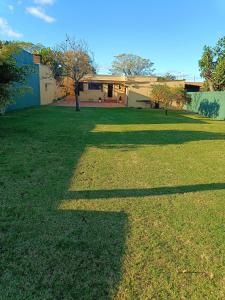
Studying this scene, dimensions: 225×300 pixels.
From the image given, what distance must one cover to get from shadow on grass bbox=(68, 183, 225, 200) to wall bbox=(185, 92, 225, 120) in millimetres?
17928

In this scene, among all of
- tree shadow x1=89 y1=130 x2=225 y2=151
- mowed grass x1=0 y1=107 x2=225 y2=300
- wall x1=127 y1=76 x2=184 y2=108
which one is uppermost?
wall x1=127 y1=76 x2=184 y2=108

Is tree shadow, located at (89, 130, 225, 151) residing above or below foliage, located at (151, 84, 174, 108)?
below

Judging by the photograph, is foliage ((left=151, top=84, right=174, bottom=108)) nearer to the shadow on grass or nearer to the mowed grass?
the mowed grass

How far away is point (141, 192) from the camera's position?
17.0ft

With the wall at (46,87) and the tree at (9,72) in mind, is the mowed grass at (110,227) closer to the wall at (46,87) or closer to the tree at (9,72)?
the tree at (9,72)

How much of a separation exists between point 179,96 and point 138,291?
27669mm

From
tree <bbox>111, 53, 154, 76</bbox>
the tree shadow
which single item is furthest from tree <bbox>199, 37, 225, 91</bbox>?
tree <bbox>111, 53, 154, 76</bbox>

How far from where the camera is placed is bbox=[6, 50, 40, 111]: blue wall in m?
22.1

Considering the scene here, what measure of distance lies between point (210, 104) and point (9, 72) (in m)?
18.5

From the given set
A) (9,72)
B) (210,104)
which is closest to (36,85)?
(210,104)

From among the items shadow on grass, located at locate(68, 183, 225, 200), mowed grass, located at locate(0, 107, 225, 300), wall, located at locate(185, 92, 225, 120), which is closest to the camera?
mowed grass, located at locate(0, 107, 225, 300)

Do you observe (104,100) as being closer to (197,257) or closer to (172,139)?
(172,139)

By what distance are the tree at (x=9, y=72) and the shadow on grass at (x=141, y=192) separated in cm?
598

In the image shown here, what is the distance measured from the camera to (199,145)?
10188mm
